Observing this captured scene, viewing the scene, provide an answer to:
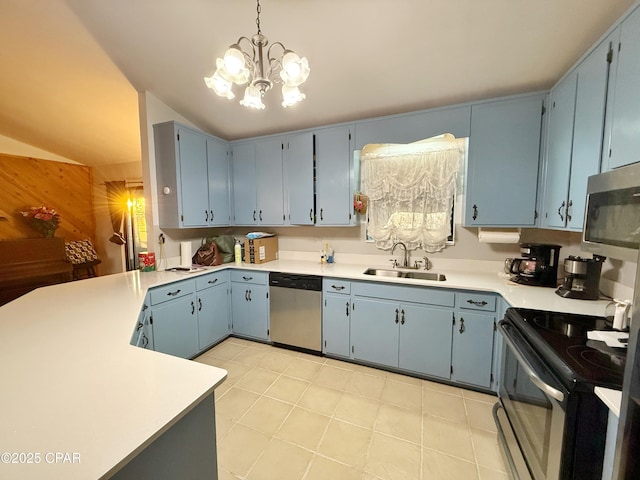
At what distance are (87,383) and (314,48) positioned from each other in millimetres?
2431

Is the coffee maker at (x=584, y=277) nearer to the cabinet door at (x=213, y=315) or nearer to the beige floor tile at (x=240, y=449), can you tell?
the beige floor tile at (x=240, y=449)

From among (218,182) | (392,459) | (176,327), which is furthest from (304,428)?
(218,182)

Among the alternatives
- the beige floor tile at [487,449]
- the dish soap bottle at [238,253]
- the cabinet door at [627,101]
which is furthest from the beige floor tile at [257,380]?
the cabinet door at [627,101]

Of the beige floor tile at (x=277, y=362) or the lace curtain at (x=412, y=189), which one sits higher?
the lace curtain at (x=412, y=189)

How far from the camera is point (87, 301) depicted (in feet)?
5.85

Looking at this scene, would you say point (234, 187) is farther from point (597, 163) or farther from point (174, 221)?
point (597, 163)

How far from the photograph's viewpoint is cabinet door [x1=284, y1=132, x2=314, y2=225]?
2.94m

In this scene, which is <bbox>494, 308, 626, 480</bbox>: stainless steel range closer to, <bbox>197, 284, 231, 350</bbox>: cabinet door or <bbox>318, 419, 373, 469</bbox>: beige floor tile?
<bbox>318, 419, 373, 469</bbox>: beige floor tile

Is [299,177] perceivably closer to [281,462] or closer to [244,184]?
[244,184]

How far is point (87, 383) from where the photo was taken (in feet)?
2.92

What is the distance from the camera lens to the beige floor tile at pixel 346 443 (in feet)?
5.21

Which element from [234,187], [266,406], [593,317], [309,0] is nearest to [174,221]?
[234,187]

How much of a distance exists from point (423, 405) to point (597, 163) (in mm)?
1961

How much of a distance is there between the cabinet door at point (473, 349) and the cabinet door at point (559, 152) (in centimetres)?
91
